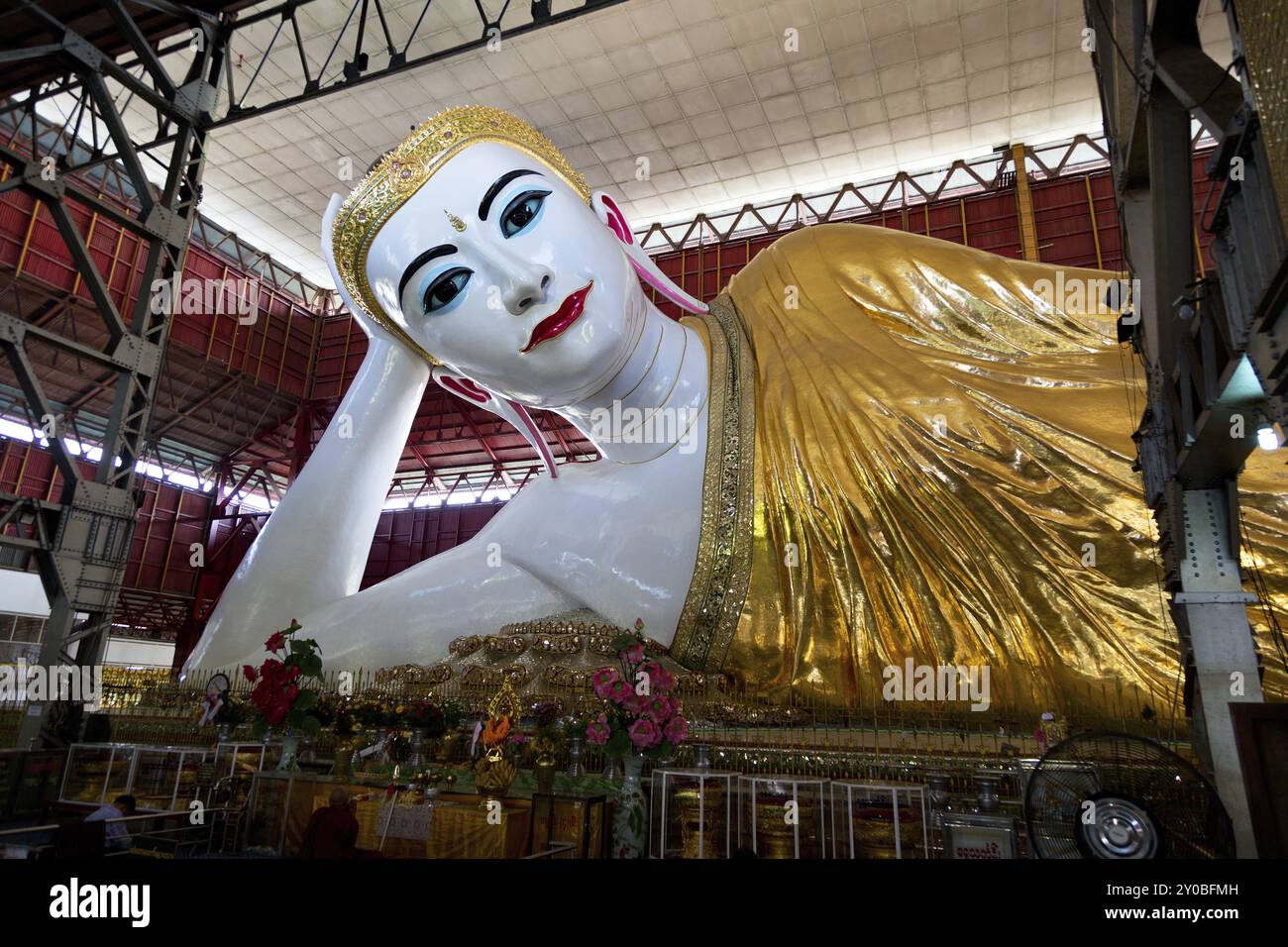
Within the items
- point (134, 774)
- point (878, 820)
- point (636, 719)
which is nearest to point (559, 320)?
point (636, 719)

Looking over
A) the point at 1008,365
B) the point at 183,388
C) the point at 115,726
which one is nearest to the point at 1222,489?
the point at 1008,365

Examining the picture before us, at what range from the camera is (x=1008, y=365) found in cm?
379

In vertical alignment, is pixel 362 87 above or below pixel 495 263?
above

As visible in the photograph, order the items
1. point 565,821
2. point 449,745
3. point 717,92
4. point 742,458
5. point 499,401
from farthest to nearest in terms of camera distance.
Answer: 1. point 717,92
2. point 499,401
3. point 742,458
4. point 449,745
5. point 565,821

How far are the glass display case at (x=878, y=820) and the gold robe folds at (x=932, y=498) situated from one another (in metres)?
0.64

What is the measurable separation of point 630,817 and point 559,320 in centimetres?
215

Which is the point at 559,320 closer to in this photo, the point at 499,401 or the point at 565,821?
the point at 499,401

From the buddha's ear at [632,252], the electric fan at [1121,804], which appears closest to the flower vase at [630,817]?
the electric fan at [1121,804]

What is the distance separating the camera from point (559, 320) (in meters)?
3.74

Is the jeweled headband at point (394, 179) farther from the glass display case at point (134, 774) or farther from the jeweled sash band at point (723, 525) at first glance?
the glass display case at point (134, 774)

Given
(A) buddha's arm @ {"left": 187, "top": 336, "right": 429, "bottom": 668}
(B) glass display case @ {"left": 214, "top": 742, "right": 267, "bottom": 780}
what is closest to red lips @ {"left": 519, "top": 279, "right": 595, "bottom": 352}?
(A) buddha's arm @ {"left": 187, "top": 336, "right": 429, "bottom": 668}

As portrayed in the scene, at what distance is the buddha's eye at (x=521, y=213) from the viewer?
146 inches

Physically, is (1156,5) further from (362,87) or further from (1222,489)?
(362,87)
